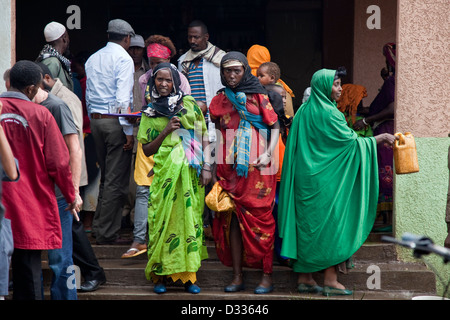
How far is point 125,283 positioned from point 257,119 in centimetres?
187

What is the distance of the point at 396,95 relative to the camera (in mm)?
7461

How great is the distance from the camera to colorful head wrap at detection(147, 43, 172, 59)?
7609 mm

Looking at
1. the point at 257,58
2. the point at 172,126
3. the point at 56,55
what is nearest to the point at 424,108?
the point at 257,58

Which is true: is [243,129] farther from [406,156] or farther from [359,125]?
[359,125]

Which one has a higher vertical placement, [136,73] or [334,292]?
[136,73]

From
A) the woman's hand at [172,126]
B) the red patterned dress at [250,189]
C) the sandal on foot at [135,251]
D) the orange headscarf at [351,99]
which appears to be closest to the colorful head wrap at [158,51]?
the red patterned dress at [250,189]

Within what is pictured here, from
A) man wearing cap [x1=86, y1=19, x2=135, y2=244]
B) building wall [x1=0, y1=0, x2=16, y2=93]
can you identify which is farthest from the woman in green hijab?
building wall [x1=0, y1=0, x2=16, y2=93]

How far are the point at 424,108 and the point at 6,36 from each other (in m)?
4.00

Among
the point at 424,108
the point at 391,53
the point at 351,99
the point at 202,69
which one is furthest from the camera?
the point at 351,99

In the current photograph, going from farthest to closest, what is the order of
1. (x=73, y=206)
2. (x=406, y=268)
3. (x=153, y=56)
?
(x=153, y=56)
(x=406, y=268)
(x=73, y=206)

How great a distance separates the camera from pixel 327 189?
21.9ft

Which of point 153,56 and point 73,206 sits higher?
point 153,56
